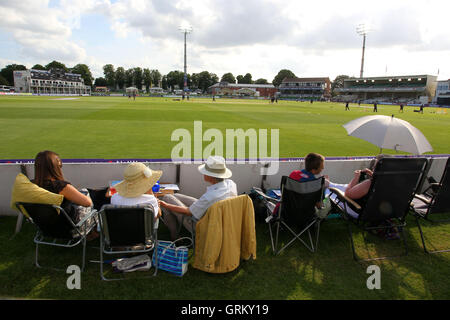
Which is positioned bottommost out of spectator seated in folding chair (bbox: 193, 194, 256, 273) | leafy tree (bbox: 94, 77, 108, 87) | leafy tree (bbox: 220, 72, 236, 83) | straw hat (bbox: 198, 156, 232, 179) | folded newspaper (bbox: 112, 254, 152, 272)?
folded newspaper (bbox: 112, 254, 152, 272)

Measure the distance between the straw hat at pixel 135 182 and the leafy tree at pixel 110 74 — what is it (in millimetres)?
141159

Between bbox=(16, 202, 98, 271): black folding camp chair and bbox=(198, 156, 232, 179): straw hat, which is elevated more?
bbox=(198, 156, 232, 179): straw hat

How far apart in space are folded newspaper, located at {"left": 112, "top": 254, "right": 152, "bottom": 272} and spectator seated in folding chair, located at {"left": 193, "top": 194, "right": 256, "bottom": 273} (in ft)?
1.82

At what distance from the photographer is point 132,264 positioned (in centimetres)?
303

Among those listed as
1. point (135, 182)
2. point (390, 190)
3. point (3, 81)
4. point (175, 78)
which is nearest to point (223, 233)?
point (135, 182)

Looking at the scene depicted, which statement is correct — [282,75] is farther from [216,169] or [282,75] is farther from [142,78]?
[216,169]

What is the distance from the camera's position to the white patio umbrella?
14.3ft

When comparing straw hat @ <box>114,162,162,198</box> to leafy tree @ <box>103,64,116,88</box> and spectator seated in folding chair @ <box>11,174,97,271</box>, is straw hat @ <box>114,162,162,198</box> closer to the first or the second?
spectator seated in folding chair @ <box>11,174,97,271</box>

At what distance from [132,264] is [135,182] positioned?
955 mm

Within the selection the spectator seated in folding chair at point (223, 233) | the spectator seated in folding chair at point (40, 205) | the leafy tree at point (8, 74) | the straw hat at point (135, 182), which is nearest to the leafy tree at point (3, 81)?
the leafy tree at point (8, 74)

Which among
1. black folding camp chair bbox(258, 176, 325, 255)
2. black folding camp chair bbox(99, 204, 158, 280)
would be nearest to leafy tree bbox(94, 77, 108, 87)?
black folding camp chair bbox(99, 204, 158, 280)

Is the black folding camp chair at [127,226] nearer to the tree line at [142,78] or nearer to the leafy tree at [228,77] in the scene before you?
the tree line at [142,78]
